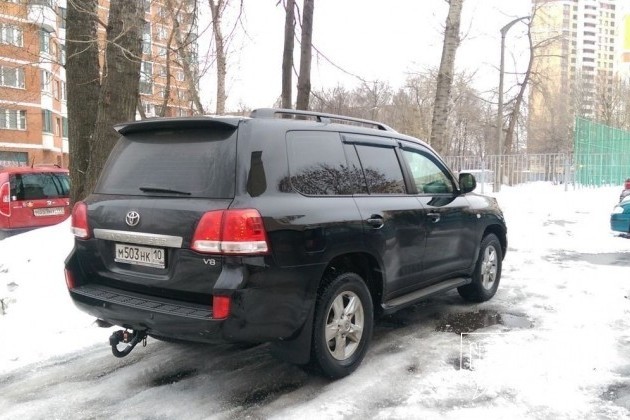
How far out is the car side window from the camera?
497cm

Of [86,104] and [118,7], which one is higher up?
[118,7]

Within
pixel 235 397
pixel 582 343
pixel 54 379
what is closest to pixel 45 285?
pixel 54 379

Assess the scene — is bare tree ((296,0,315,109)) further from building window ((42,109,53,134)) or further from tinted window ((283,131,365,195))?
building window ((42,109,53,134))

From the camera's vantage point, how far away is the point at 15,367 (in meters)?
4.33

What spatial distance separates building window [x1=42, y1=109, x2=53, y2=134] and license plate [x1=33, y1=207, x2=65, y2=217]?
4327 cm

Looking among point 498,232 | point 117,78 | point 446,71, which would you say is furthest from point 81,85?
point 446,71

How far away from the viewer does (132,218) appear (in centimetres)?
354

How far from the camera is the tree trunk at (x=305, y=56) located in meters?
11.9

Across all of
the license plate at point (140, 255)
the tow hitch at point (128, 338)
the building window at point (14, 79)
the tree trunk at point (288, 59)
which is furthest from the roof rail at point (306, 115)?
the building window at point (14, 79)

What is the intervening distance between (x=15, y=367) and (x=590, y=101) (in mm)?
59240

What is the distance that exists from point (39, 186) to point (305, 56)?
616cm

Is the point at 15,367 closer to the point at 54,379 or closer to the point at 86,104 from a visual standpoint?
the point at 54,379

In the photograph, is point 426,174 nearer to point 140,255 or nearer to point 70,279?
point 140,255

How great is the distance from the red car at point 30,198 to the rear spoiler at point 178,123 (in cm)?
711
